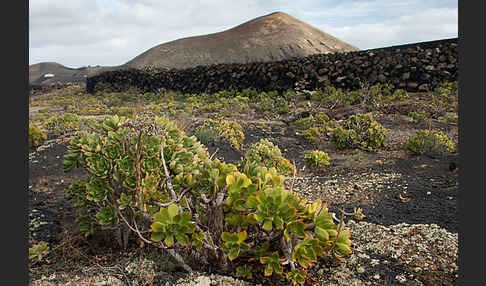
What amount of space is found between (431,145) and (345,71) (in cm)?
772

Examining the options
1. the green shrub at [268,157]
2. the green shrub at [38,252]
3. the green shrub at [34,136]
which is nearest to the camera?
the green shrub at [38,252]

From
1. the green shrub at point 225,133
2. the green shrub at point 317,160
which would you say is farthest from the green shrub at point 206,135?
the green shrub at point 317,160

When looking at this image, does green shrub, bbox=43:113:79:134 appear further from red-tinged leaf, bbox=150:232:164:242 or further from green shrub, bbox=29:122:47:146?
red-tinged leaf, bbox=150:232:164:242

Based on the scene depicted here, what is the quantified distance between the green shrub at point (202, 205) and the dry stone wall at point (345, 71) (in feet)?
33.6

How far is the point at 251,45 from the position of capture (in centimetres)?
2672

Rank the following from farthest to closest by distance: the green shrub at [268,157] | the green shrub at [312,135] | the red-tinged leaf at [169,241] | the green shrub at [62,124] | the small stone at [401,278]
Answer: the green shrub at [62,124]
the green shrub at [312,135]
the green shrub at [268,157]
the small stone at [401,278]
the red-tinged leaf at [169,241]

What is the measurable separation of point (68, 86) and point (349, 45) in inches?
945

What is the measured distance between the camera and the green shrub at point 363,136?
5895 millimetres

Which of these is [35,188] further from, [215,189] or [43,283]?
[215,189]

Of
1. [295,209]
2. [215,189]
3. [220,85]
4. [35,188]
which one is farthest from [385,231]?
[220,85]

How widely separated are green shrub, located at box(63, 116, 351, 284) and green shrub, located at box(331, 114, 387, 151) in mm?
4061

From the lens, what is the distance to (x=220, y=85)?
15.2 meters

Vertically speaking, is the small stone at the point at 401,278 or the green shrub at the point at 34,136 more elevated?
the green shrub at the point at 34,136

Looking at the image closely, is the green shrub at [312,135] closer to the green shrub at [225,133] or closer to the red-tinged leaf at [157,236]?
the green shrub at [225,133]
